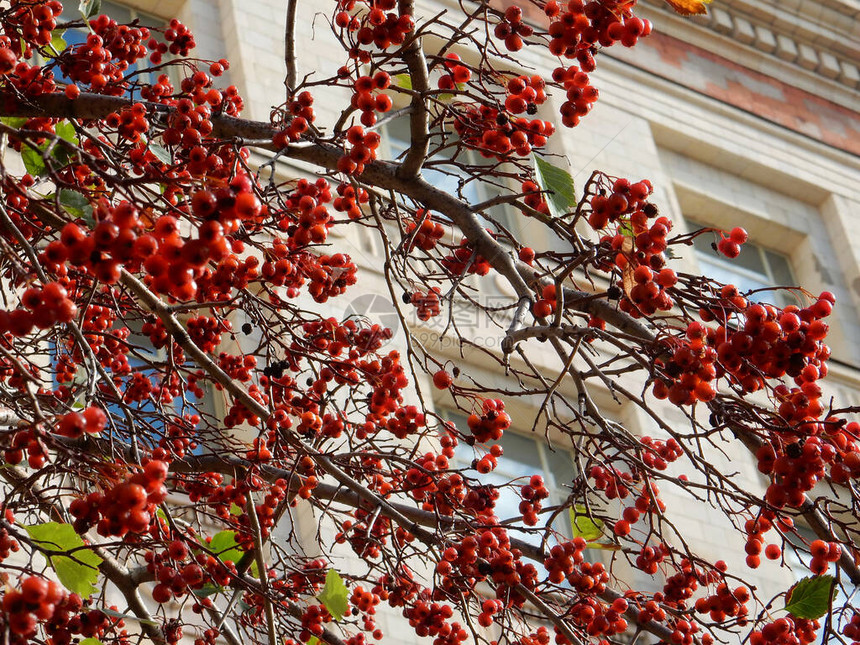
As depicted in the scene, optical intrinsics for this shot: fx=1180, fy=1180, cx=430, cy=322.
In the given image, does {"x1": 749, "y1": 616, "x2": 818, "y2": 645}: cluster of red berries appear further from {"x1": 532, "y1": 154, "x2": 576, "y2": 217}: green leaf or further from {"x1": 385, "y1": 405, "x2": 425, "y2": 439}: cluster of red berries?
{"x1": 532, "y1": 154, "x2": 576, "y2": 217}: green leaf

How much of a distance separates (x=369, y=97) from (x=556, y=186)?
2.30 ft

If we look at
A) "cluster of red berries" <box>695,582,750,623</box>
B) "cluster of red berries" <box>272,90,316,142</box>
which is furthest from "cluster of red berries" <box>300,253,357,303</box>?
"cluster of red berries" <box>695,582,750,623</box>

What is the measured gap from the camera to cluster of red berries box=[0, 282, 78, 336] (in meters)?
2.52

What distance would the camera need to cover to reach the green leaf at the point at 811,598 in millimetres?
3391

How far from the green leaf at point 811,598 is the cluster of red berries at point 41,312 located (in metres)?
2.18

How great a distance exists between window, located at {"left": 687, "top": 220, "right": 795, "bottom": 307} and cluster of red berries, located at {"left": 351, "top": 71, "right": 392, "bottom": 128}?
923 centimetres

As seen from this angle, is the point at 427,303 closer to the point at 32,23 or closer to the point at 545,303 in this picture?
the point at 545,303

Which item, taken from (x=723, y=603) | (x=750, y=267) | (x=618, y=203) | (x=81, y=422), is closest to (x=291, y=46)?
(x=618, y=203)

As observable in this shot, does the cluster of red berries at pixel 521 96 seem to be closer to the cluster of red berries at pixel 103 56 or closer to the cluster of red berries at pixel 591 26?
the cluster of red berries at pixel 591 26

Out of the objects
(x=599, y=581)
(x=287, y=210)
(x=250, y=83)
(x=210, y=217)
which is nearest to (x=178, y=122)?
(x=287, y=210)

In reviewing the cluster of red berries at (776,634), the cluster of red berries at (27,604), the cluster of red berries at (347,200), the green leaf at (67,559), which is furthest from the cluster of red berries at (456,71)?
the cluster of red berries at (27,604)

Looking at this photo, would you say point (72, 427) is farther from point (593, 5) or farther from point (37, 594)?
point (593, 5)

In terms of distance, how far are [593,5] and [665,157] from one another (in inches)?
387

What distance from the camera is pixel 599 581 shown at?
4324mm
